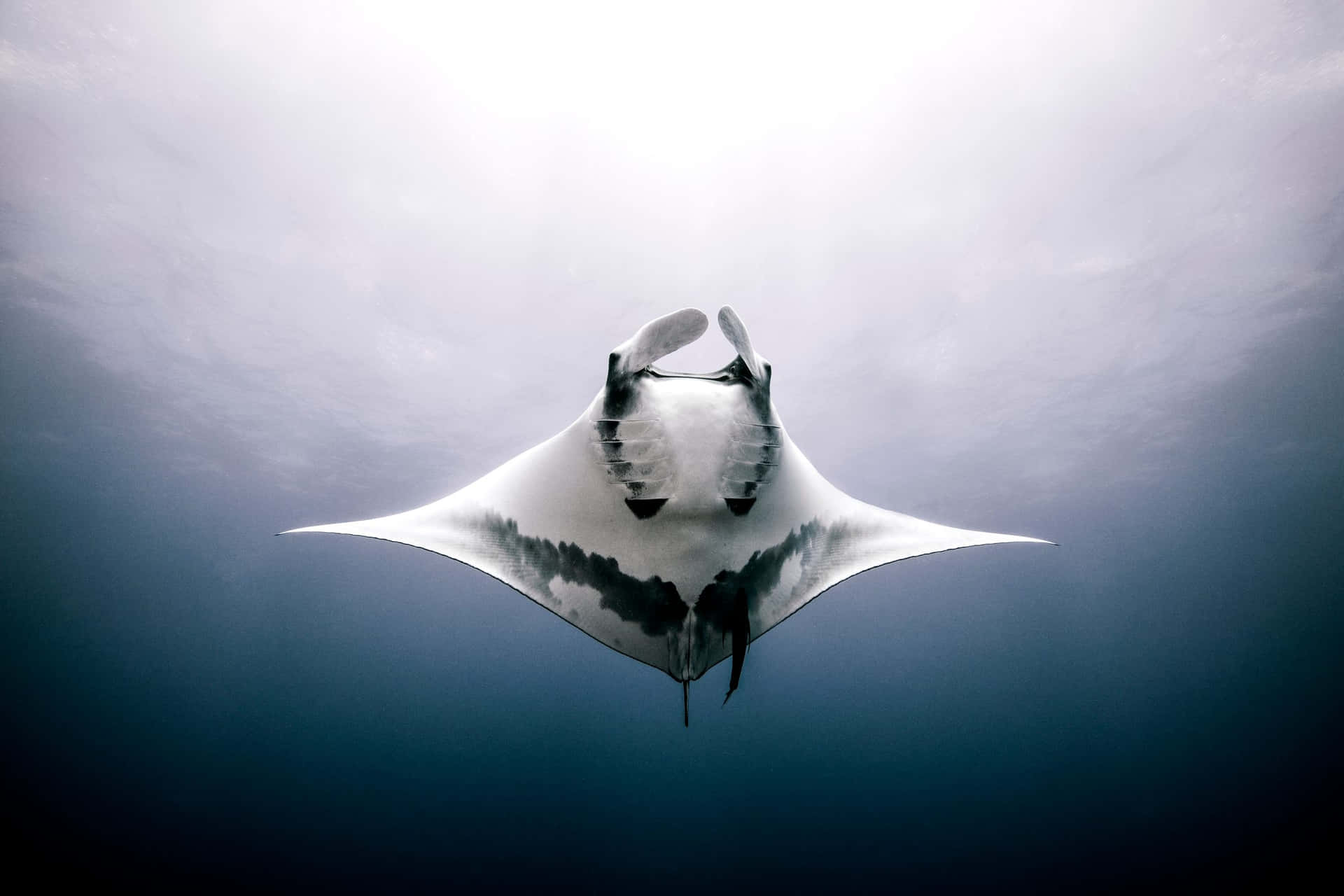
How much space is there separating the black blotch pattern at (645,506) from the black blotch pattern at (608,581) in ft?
0.63

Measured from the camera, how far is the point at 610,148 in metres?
7.21

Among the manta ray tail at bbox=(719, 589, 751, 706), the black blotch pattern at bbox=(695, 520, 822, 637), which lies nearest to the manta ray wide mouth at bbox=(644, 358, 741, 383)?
the black blotch pattern at bbox=(695, 520, 822, 637)

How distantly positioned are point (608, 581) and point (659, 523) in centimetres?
28

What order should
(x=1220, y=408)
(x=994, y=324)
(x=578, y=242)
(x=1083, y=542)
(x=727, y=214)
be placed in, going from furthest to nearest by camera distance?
1. (x=1083, y=542)
2. (x=1220, y=408)
3. (x=994, y=324)
4. (x=578, y=242)
5. (x=727, y=214)

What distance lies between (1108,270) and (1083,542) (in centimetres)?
1638

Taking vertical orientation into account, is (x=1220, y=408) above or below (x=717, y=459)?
above

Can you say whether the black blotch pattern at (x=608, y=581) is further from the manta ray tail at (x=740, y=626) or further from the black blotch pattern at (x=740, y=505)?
the black blotch pattern at (x=740, y=505)

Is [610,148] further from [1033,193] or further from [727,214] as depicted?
[1033,193]

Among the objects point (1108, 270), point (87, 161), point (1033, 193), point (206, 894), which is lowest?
point (206, 894)

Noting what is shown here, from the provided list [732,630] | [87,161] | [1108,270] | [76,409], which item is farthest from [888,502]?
[76,409]

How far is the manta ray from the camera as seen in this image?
1.71m

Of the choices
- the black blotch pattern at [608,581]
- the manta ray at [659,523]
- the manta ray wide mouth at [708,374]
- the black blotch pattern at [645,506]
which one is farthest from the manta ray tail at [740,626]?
the manta ray wide mouth at [708,374]

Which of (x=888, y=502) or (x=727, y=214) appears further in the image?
(x=888, y=502)

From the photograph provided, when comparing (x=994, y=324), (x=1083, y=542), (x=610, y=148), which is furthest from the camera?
(x=1083, y=542)
